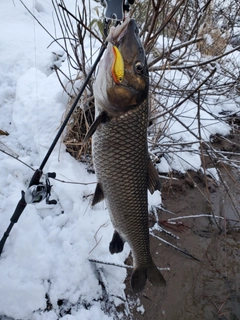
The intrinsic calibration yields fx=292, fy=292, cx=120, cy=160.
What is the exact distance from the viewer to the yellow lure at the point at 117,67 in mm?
1185

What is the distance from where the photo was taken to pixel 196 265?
2.73 metres

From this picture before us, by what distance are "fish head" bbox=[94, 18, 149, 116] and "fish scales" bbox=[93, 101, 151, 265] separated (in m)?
0.06

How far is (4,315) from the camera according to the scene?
1856mm

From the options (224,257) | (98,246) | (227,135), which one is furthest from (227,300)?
(227,135)

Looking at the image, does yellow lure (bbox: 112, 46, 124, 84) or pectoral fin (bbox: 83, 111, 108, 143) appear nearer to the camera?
yellow lure (bbox: 112, 46, 124, 84)

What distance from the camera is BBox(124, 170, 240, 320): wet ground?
235 cm

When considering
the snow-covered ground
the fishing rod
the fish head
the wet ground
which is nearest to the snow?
the snow-covered ground

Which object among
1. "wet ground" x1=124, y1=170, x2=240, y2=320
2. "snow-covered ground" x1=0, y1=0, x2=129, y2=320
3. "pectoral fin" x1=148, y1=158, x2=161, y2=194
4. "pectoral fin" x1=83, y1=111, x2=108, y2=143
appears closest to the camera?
"pectoral fin" x1=83, y1=111, x2=108, y2=143

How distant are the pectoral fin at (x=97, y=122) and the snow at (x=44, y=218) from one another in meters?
1.25

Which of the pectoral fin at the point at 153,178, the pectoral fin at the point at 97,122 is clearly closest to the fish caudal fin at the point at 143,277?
the pectoral fin at the point at 153,178

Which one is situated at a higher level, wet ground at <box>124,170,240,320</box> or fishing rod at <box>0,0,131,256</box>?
fishing rod at <box>0,0,131,256</box>

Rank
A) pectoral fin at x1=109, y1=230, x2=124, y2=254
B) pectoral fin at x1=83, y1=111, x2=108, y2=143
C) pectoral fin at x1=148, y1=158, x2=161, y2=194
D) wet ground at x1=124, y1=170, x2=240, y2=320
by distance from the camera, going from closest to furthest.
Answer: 1. pectoral fin at x1=83, y1=111, x2=108, y2=143
2. pectoral fin at x1=148, y1=158, x2=161, y2=194
3. pectoral fin at x1=109, y1=230, x2=124, y2=254
4. wet ground at x1=124, y1=170, x2=240, y2=320

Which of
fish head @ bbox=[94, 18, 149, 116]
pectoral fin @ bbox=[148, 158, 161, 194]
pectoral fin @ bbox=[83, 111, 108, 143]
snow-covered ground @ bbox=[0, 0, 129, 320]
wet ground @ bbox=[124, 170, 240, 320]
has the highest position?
fish head @ bbox=[94, 18, 149, 116]

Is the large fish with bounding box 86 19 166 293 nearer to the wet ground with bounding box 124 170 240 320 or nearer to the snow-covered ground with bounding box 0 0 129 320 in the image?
the snow-covered ground with bounding box 0 0 129 320
